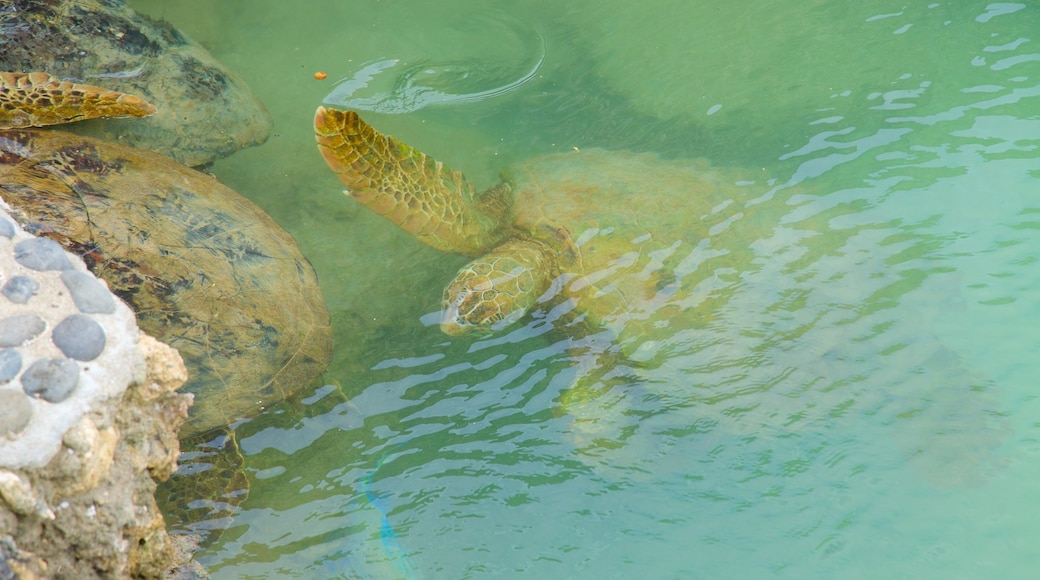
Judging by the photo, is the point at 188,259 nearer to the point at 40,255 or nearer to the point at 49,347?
the point at 40,255

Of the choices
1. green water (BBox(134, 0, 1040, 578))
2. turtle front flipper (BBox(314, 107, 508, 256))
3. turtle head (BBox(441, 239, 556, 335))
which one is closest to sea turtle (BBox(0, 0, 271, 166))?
green water (BBox(134, 0, 1040, 578))

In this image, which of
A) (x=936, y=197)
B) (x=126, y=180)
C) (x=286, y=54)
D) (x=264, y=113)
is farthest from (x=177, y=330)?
(x=936, y=197)

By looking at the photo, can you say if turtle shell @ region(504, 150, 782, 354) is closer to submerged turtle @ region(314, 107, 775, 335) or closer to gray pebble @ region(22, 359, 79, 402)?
submerged turtle @ region(314, 107, 775, 335)

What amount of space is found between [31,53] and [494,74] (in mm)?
2515

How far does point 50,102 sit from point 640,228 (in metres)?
2.87

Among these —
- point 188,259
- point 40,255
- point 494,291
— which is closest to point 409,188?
point 494,291

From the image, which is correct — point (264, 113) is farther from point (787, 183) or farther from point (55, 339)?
point (787, 183)

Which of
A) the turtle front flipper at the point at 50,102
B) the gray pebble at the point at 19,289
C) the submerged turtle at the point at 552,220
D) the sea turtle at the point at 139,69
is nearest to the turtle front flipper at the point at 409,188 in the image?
the submerged turtle at the point at 552,220

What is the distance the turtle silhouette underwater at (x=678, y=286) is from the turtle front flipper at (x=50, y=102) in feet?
3.02

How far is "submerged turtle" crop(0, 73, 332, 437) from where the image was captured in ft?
8.03

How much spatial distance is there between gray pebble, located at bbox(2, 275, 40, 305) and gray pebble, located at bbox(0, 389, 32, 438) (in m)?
0.25

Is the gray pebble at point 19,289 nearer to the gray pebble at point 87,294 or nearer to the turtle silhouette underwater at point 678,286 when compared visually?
the gray pebble at point 87,294

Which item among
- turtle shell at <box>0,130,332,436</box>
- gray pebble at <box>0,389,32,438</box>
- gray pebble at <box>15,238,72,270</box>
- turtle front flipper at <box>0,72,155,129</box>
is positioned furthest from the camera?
turtle front flipper at <box>0,72,155,129</box>

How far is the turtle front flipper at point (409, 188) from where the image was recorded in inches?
124
